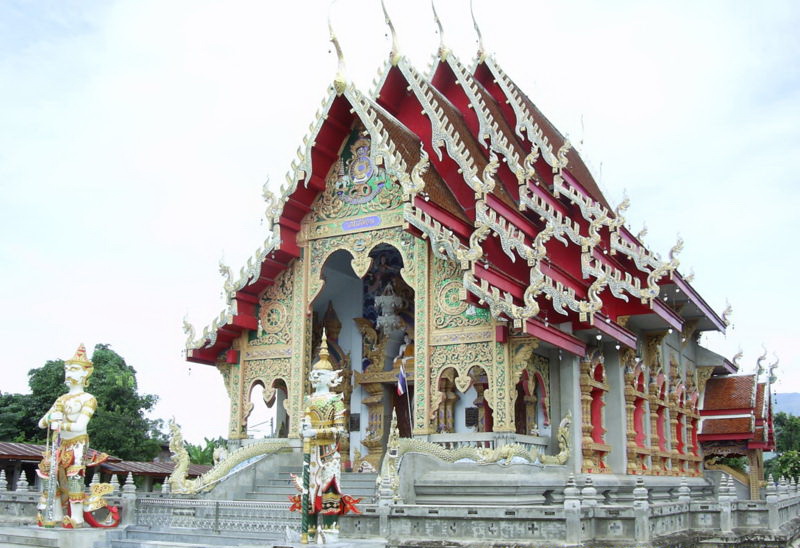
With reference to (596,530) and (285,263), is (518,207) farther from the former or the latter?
(596,530)

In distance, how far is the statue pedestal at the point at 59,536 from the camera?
34.1 ft

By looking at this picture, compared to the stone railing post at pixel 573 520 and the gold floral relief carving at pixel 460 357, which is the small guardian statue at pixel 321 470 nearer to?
the stone railing post at pixel 573 520

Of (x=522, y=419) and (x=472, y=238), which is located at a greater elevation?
(x=472, y=238)

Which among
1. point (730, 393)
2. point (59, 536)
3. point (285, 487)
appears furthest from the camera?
point (730, 393)

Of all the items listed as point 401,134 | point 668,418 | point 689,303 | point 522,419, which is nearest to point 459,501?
point 522,419

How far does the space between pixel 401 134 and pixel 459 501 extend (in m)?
6.22

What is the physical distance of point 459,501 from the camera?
11797 millimetres

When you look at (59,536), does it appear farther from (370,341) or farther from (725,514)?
(725,514)

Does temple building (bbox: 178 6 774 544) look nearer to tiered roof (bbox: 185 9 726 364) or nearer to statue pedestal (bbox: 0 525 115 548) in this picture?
tiered roof (bbox: 185 9 726 364)

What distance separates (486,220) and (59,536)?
6721 mm

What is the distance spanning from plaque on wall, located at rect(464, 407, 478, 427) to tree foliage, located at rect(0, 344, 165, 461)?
1575cm

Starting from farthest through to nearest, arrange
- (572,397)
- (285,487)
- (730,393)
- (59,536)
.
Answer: (730,393) < (572,397) < (285,487) < (59,536)

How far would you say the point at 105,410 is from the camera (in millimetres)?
28109

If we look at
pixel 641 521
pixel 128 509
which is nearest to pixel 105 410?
pixel 128 509
